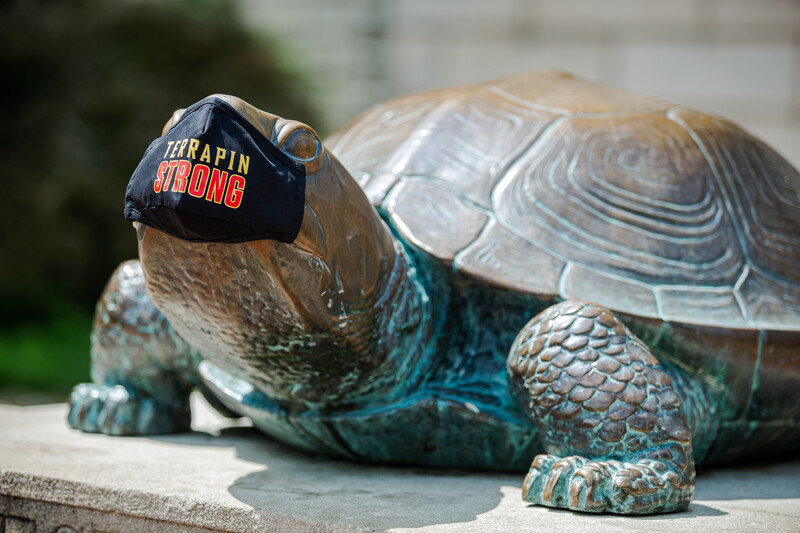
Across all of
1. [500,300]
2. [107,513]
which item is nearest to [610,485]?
[500,300]

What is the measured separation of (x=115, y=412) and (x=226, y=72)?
748 centimetres

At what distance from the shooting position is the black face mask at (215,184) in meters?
1.68

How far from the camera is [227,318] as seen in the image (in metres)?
1.96

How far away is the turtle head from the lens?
5.59 feet

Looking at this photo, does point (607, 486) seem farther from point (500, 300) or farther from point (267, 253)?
point (267, 253)

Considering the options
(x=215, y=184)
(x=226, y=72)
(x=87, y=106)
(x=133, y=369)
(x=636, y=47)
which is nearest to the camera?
(x=215, y=184)

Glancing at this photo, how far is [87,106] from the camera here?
9.16 m

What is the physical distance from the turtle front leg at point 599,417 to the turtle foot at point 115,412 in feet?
4.69

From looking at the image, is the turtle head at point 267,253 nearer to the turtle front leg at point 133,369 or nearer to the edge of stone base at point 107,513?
the edge of stone base at point 107,513

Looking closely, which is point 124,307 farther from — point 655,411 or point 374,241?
point 655,411

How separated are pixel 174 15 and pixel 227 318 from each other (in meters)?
8.84

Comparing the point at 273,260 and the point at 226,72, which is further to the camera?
the point at 226,72

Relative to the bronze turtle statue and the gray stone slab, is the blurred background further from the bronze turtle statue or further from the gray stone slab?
the bronze turtle statue

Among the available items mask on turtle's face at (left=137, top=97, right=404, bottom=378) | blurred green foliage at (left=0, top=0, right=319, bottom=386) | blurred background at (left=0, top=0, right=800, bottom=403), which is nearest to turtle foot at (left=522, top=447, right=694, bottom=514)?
mask on turtle's face at (left=137, top=97, right=404, bottom=378)
